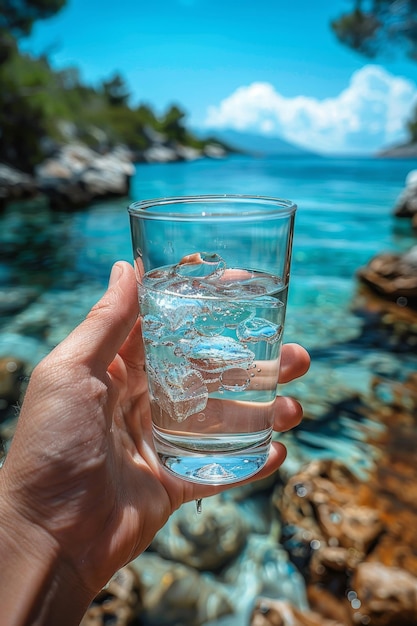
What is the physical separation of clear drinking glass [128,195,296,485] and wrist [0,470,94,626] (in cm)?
31

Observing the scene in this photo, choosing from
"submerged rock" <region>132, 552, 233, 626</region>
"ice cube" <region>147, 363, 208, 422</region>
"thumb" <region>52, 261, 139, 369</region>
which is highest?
"thumb" <region>52, 261, 139, 369</region>

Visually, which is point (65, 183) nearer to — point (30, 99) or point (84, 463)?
point (30, 99)

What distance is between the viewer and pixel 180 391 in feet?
3.68

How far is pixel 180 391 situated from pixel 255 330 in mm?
194

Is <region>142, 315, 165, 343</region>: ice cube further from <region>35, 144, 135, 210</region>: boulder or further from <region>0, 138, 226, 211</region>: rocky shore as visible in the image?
<region>35, 144, 135, 210</region>: boulder

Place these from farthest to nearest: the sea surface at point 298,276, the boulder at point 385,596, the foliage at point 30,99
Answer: the foliage at point 30,99, the sea surface at point 298,276, the boulder at point 385,596

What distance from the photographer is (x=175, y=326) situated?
109cm

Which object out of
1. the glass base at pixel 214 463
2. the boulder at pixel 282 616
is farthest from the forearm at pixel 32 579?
the boulder at pixel 282 616

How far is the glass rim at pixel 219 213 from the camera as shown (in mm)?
990

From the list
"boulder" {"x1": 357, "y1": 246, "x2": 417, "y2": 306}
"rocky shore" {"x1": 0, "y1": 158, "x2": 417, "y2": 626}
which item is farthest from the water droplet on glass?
"boulder" {"x1": 357, "y1": 246, "x2": 417, "y2": 306}

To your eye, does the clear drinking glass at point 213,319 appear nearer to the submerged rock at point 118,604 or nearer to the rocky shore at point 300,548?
the rocky shore at point 300,548

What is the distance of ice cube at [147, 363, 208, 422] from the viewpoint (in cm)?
111

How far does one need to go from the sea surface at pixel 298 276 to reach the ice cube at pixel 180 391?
227 cm

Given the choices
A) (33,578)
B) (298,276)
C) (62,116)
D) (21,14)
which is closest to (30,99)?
(21,14)
